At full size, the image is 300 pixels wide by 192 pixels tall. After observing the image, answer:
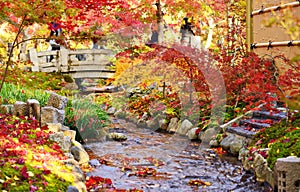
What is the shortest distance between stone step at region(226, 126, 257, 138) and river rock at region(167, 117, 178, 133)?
7.82 ft

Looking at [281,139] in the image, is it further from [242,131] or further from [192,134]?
[192,134]

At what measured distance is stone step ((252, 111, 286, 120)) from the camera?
9.00 metres

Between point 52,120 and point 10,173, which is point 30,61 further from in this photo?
point 10,173

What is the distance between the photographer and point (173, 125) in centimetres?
1196

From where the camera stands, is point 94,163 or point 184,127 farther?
point 184,127

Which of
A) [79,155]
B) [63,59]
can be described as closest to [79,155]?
[79,155]

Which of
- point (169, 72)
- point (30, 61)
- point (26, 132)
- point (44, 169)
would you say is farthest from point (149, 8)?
point (44, 169)

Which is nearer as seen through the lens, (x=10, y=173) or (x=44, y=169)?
(x=10, y=173)

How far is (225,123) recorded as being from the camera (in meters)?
10.2

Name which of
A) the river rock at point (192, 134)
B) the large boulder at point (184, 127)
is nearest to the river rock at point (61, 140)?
the river rock at point (192, 134)

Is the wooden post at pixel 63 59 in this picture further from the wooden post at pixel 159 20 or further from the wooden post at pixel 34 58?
the wooden post at pixel 159 20

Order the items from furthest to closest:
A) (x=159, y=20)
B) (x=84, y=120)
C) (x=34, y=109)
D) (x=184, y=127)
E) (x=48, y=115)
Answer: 1. (x=159, y=20)
2. (x=184, y=127)
3. (x=84, y=120)
4. (x=34, y=109)
5. (x=48, y=115)

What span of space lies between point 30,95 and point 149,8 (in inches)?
271

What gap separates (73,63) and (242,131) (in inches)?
322
